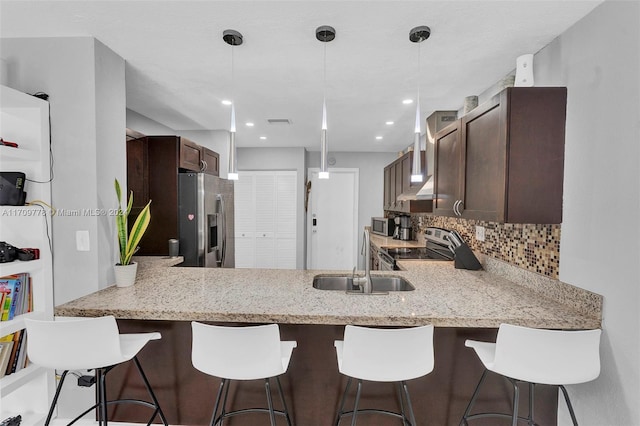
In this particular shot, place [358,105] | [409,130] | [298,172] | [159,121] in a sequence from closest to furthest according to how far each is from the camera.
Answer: [358,105] → [159,121] → [409,130] → [298,172]

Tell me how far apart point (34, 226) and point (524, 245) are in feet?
9.99

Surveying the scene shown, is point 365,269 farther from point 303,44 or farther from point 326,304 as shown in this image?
point 303,44

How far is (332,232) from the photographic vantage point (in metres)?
5.59

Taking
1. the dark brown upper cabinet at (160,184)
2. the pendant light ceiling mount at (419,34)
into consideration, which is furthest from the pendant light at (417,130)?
the dark brown upper cabinet at (160,184)

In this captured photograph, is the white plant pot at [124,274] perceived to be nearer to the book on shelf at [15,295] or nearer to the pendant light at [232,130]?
the book on shelf at [15,295]

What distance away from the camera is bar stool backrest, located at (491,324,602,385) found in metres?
1.22

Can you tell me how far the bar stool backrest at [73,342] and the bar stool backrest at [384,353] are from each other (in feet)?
3.48

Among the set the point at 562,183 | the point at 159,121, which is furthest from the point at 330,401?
the point at 159,121

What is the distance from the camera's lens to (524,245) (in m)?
1.98

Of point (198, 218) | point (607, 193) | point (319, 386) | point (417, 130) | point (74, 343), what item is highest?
point (417, 130)

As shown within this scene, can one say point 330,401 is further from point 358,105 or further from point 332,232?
point 332,232

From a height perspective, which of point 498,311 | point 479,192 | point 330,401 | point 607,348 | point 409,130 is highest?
point 409,130

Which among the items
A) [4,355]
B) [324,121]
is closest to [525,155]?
[324,121]

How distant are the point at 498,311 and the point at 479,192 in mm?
686
